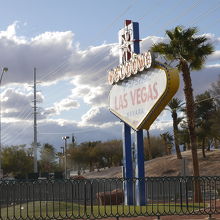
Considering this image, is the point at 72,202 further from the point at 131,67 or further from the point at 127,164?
the point at 131,67

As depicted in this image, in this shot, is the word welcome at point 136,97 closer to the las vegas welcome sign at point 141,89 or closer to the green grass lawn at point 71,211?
the las vegas welcome sign at point 141,89

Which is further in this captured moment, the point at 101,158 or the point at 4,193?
the point at 101,158

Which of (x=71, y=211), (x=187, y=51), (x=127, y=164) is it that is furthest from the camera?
(x=187, y=51)

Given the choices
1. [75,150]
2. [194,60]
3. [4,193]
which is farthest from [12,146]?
[4,193]

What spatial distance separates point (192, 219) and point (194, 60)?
14.2 metres

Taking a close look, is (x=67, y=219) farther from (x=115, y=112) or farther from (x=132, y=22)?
(x=132, y=22)

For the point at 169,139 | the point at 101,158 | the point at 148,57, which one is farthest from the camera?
the point at 101,158

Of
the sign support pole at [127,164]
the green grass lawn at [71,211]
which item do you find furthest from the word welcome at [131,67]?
the green grass lawn at [71,211]

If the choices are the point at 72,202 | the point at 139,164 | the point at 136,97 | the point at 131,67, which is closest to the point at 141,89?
the point at 136,97

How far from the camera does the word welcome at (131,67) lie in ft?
69.3

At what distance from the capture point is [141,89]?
21922 millimetres

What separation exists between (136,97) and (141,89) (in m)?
0.58

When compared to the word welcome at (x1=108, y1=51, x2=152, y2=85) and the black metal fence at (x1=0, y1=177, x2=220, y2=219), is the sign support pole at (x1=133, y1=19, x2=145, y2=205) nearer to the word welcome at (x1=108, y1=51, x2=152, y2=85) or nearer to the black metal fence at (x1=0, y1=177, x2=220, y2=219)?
the black metal fence at (x1=0, y1=177, x2=220, y2=219)

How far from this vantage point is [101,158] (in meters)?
102
